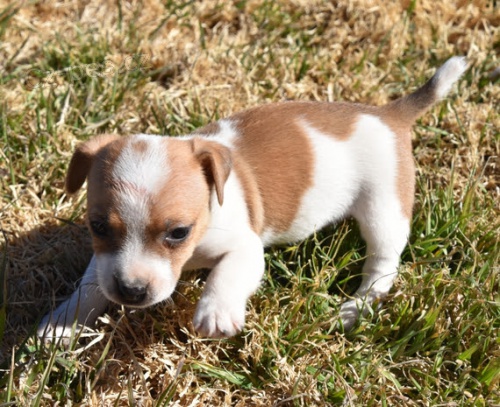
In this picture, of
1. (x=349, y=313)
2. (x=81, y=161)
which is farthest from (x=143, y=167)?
(x=349, y=313)

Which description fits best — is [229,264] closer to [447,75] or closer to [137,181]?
[137,181]

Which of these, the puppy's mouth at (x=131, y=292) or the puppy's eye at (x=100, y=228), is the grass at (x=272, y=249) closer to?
the puppy's mouth at (x=131, y=292)

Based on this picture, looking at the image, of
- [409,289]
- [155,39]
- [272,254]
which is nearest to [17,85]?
[155,39]

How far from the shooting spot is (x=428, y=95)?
509 centimetres

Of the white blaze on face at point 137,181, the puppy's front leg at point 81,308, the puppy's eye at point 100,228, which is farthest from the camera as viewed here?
the puppy's front leg at point 81,308

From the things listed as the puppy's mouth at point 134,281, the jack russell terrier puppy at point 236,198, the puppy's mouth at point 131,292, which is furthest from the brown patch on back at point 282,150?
the puppy's mouth at point 131,292

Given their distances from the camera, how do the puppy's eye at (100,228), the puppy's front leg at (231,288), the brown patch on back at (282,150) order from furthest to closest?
the brown patch on back at (282,150), the puppy's front leg at (231,288), the puppy's eye at (100,228)

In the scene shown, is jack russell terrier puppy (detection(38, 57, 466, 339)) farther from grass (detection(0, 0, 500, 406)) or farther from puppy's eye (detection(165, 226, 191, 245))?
grass (detection(0, 0, 500, 406))

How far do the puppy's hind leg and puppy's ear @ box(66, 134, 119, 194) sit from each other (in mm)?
1672

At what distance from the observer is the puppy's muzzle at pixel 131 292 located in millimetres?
3762

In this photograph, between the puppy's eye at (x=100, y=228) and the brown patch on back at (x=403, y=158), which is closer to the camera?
the puppy's eye at (x=100, y=228)

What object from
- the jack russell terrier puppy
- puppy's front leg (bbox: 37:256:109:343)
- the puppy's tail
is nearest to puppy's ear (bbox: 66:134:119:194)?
the jack russell terrier puppy

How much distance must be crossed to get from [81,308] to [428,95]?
2541 millimetres

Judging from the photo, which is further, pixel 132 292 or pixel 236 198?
pixel 236 198
